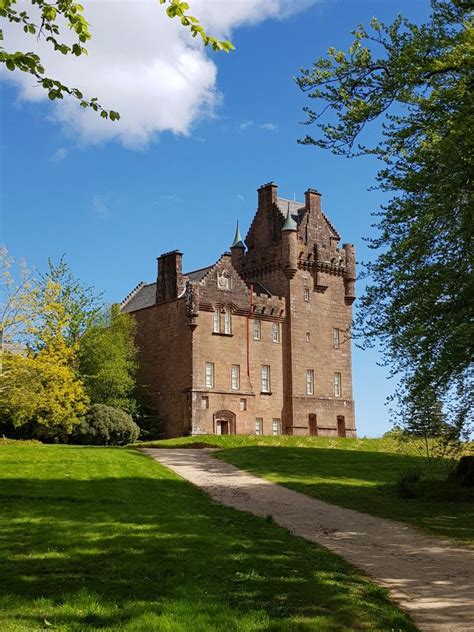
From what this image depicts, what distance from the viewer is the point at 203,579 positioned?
10172 mm

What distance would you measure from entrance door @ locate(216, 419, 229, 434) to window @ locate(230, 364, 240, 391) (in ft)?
8.43

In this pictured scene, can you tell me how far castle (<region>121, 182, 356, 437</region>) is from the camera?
52.4m

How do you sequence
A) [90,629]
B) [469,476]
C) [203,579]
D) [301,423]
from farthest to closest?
[301,423]
[469,476]
[203,579]
[90,629]

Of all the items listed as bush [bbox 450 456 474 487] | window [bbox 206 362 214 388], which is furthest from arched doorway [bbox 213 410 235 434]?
bush [bbox 450 456 474 487]

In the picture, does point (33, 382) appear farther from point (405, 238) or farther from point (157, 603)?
point (157, 603)

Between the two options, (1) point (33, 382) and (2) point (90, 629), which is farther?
(1) point (33, 382)

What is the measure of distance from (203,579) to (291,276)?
4821 centimetres

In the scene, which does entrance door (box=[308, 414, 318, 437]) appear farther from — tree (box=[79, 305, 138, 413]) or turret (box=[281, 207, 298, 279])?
tree (box=[79, 305, 138, 413])

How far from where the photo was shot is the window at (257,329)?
55.7 metres

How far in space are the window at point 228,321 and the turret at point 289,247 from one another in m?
6.36

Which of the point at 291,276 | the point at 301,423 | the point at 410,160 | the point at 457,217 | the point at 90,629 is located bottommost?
the point at 90,629

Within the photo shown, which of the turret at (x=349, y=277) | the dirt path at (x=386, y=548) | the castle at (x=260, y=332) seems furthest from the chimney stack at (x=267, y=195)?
the dirt path at (x=386, y=548)

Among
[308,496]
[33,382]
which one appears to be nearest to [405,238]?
[308,496]

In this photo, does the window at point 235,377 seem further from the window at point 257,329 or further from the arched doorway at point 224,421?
the window at point 257,329
